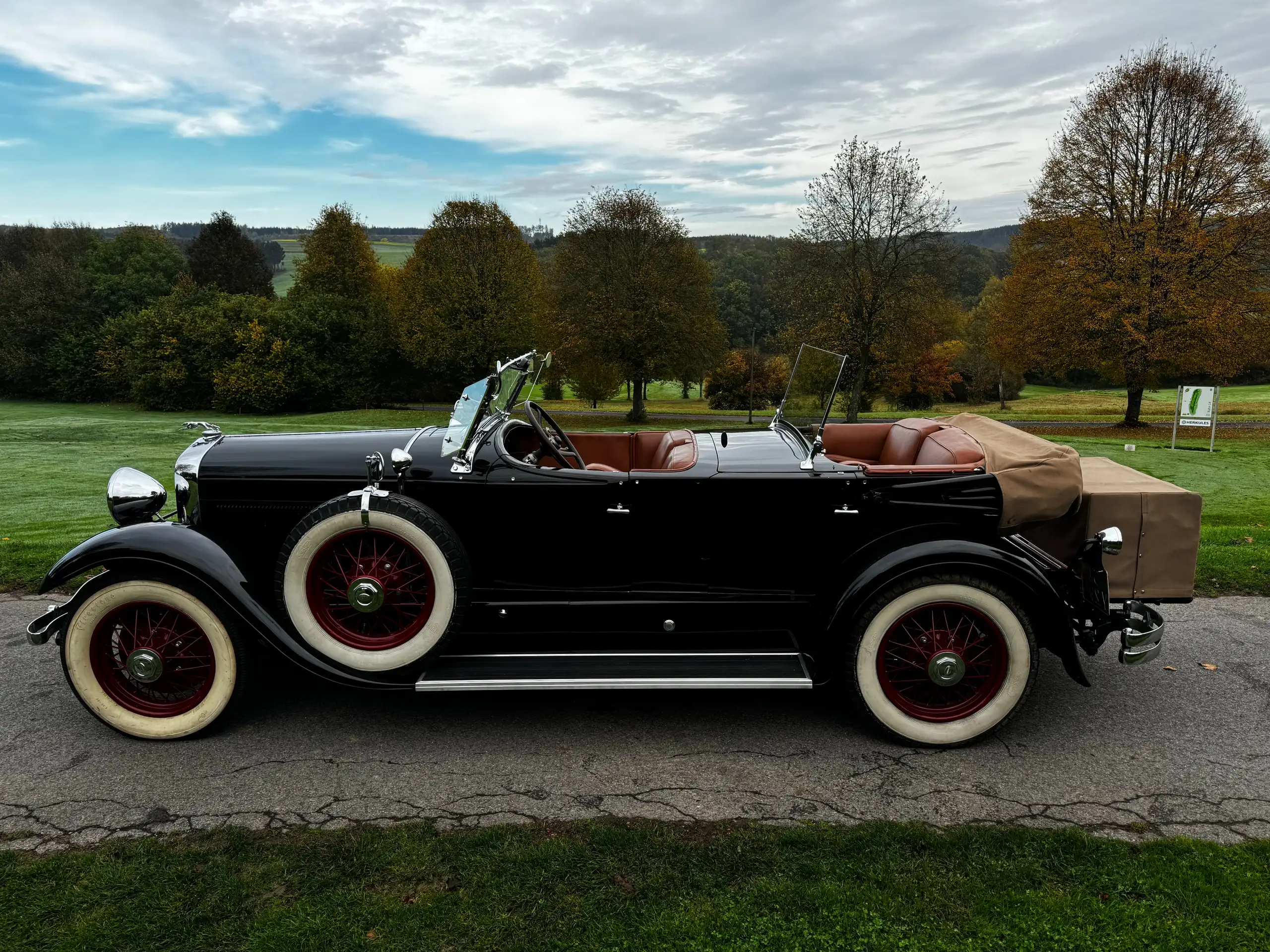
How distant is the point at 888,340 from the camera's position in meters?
25.4

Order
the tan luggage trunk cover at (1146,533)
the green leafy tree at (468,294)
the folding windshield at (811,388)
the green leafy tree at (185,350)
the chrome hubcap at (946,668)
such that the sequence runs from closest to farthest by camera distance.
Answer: the chrome hubcap at (946,668) → the tan luggage trunk cover at (1146,533) → the folding windshield at (811,388) → the green leafy tree at (468,294) → the green leafy tree at (185,350)

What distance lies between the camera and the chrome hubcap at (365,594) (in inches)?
149

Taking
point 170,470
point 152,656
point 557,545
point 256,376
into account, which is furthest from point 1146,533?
point 256,376

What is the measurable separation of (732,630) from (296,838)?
7.00ft

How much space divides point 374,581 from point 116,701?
1408 mm

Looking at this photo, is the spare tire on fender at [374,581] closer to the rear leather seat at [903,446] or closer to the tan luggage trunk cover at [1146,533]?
→ the rear leather seat at [903,446]

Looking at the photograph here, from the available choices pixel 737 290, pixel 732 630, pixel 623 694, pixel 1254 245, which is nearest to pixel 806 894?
pixel 732 630

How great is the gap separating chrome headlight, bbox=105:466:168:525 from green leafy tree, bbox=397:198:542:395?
28.5m

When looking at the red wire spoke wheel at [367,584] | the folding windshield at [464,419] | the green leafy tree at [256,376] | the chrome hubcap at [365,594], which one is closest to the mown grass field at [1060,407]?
the green leafy tree at [256,376]

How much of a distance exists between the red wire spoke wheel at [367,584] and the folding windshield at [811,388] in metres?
2.30

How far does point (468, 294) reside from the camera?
33.2 metres

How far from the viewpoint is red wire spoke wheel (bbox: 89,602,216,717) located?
387cm

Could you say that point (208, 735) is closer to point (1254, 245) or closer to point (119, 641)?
point (119, 641)

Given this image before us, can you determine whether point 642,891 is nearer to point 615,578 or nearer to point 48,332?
point 615,578
